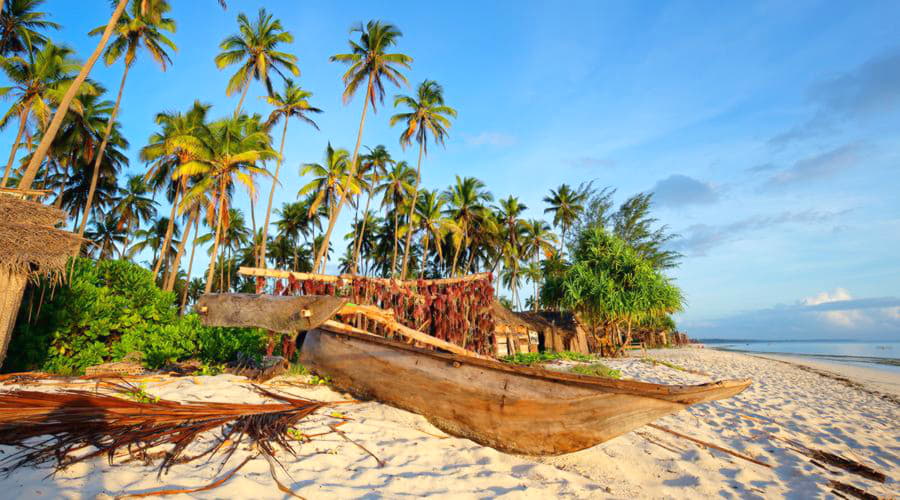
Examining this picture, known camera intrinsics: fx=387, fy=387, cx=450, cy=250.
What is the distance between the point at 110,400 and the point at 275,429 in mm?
1638

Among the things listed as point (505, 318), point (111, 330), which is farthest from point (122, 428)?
point (505, 318)

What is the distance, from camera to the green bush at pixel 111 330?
22.9 feet

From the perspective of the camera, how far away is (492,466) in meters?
3.67

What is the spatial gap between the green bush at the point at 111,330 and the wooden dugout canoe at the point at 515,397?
17.6ft

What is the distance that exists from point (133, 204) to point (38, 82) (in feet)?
50.7

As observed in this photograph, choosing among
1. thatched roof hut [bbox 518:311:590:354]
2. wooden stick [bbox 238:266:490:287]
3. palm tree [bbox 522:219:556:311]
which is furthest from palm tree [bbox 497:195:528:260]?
wooden stick [bbox 238:266:490:287]

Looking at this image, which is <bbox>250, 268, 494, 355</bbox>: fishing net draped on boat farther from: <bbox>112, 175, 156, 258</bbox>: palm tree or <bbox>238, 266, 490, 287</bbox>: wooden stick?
<bbox>112, 175, 156, 258</bbox>: palm tree

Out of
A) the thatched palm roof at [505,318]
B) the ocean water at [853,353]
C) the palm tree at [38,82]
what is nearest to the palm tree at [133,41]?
the palm tree at [38,82]

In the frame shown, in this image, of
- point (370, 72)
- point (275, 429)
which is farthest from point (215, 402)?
point (370, 72)

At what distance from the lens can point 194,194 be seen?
→ 18719mm

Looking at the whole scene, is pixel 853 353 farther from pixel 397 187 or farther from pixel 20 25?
pixel 20 25

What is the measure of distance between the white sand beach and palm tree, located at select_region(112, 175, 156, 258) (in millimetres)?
32483

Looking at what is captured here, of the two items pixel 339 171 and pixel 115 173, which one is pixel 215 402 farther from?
pixel 115 173

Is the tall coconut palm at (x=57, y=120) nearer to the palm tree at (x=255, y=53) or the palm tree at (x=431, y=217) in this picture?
the palm tree at (x=255, y=53)
